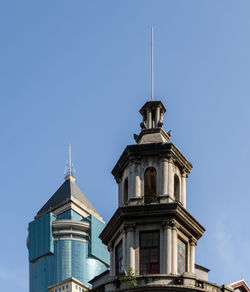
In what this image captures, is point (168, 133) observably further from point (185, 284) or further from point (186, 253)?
point (185, 284)

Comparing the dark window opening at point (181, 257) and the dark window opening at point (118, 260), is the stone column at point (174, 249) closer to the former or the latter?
the dark window opening at point (181, 257)

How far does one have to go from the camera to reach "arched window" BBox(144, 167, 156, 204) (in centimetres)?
4556

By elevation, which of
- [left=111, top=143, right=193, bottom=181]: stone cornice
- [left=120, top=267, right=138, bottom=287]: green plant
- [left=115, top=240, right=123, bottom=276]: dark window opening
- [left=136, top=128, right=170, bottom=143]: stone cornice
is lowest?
[left=120, top=267, right=138, bottom=287]: green plant

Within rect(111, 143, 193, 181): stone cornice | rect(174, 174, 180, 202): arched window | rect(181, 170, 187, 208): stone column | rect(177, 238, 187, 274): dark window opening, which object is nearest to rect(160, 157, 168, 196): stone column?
rect(111, 143, 193, 181): stone cornice

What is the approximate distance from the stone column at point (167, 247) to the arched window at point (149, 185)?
3.45 metres

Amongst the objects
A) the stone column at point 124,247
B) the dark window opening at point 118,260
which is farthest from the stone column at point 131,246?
the dark window opening at point 118,260

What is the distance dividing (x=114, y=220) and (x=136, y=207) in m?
1.77

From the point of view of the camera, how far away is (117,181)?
47000mm

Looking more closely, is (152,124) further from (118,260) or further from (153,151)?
(118,260)

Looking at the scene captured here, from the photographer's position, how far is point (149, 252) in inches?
1670

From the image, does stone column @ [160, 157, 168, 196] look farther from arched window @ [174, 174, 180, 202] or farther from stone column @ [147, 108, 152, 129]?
stone column @ [147, 108, 152, 129]

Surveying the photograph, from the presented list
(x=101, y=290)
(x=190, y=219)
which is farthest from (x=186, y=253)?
(x=101, y=290)

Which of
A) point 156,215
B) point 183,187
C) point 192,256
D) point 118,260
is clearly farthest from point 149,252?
point 183,187

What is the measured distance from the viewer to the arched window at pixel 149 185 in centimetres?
4556
